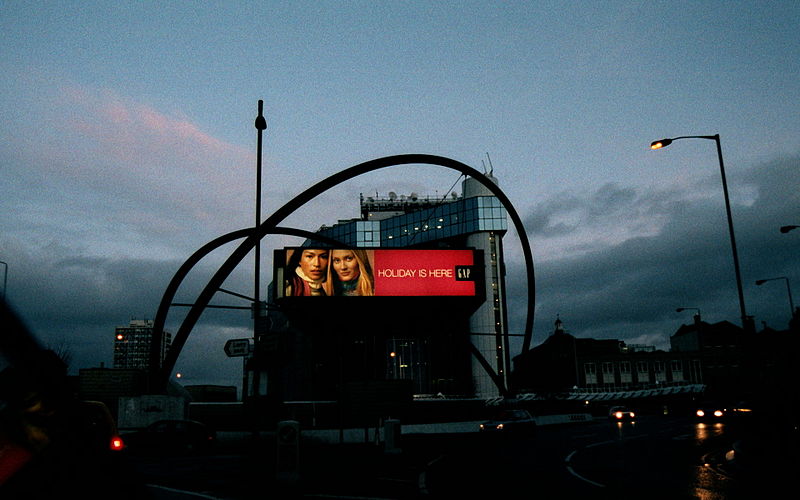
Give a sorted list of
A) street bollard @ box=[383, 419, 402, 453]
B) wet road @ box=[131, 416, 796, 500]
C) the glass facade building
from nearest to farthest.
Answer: wet road @ box=[131, 416, 796, 500] < street bollard @ box=[383, 419, 402, 453] < the glass facade building

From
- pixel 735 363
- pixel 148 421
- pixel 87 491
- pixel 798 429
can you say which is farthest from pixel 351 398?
pixel 735 363

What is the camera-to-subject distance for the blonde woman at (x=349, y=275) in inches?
2277

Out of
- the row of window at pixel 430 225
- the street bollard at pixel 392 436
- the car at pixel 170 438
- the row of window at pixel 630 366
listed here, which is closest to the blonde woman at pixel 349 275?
the car at pixel 170 438

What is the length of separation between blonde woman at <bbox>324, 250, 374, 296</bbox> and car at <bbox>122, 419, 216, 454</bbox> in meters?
29.7

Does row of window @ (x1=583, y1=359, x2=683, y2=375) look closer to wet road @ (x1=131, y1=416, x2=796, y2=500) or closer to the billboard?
the billboard

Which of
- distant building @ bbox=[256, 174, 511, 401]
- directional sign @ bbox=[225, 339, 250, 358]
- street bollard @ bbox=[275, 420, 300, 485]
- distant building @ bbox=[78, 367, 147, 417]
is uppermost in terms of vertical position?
distant building @ bbox=[256, 174, 511, 401]

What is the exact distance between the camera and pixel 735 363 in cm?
11438

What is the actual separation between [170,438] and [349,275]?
3140 centimetres

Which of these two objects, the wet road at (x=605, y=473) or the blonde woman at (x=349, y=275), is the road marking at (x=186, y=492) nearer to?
the wet road at (x=605, y=473)

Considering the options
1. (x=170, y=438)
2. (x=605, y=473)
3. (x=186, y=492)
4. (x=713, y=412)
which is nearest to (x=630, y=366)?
(x=713, y=412)

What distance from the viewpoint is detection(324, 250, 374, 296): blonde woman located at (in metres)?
57.8

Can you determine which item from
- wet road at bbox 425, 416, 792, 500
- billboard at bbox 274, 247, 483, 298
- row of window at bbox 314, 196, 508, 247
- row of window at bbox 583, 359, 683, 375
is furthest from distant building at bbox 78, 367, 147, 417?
row of window at bbox 583, 359, 683, 375

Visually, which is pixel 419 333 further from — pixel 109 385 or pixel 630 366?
pixel 630 366

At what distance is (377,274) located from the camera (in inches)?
2282
